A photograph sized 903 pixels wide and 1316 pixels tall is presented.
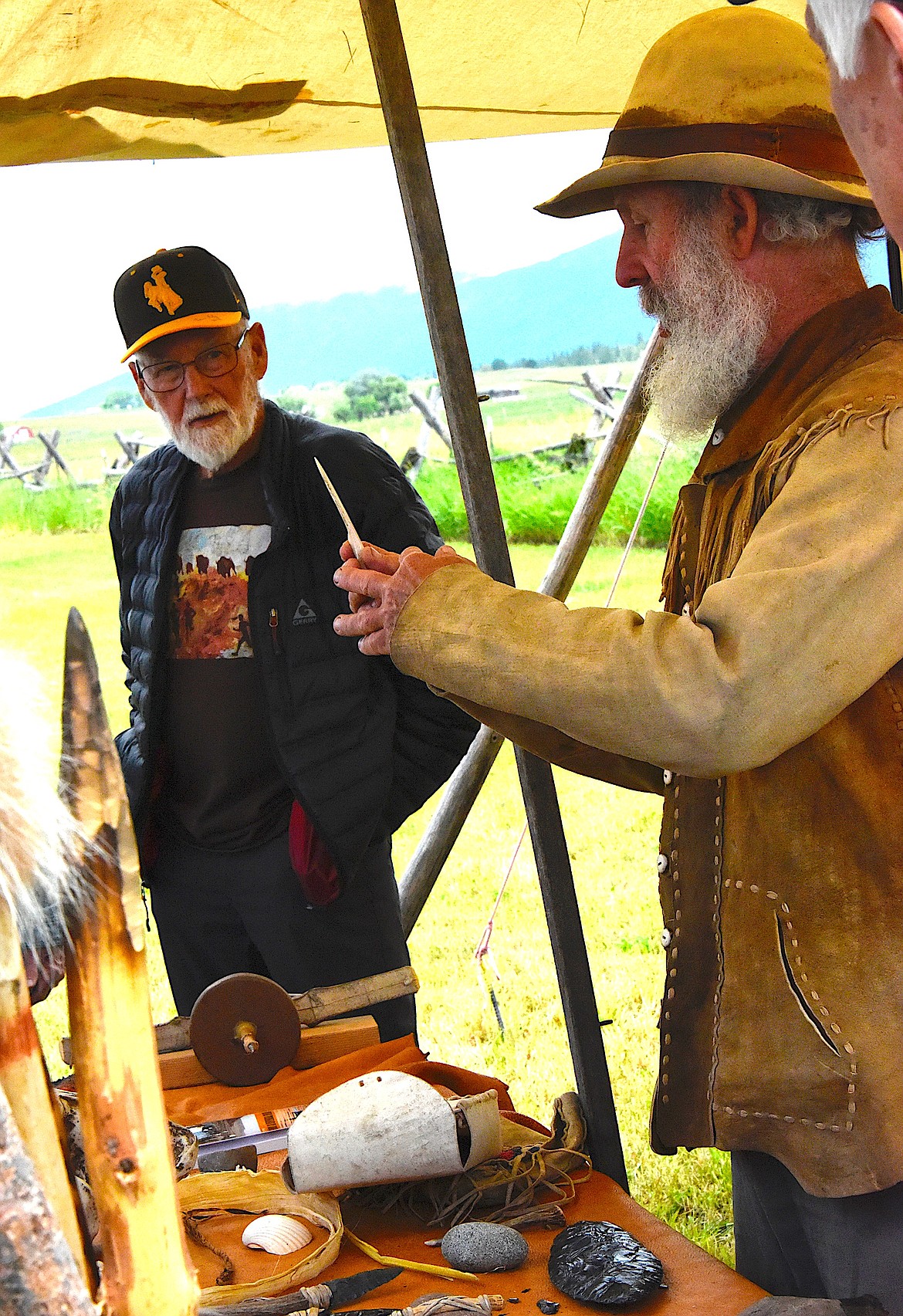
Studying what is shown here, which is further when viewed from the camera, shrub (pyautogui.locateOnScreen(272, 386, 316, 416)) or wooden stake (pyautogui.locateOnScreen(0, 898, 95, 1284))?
shrub (pyautogui.locateOnScreen(272, 386, 316, 416))

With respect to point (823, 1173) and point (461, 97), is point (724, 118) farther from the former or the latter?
point (461, 97)

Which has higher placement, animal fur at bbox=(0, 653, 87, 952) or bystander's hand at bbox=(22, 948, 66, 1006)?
animal fur at bbox=(0, 653, 87, 952)


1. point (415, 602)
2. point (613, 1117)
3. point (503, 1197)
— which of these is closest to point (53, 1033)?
point (613, 1117)

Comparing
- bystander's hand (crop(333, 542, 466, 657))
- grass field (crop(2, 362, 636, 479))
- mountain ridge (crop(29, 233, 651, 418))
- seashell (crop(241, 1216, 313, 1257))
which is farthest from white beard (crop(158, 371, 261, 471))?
mountain ridge (crop(29, 233, 651, 418))

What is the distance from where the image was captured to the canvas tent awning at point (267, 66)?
8.72ft

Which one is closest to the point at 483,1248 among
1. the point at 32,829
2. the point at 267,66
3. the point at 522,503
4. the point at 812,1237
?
the point at 812,1237

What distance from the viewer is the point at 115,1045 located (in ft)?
2.55

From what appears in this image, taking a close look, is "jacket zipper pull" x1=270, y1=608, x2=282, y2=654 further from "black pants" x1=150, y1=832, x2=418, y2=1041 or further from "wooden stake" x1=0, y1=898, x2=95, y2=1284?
"wooden stake" x1=0, y1=898, x2=95, y2=1284

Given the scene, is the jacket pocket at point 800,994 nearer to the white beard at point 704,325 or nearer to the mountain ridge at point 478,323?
the white beard at point 704,325

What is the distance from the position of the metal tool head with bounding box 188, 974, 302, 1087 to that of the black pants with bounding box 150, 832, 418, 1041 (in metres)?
0.68

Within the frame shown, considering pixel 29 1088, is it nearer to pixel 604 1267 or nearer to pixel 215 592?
pixel 604 1267

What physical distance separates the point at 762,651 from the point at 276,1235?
0.96m

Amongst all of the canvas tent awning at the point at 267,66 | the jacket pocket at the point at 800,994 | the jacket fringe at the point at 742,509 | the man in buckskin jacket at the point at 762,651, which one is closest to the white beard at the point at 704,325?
the man in buckskin jacket at the point at 762,651

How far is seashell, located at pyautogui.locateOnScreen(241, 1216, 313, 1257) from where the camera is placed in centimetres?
153
